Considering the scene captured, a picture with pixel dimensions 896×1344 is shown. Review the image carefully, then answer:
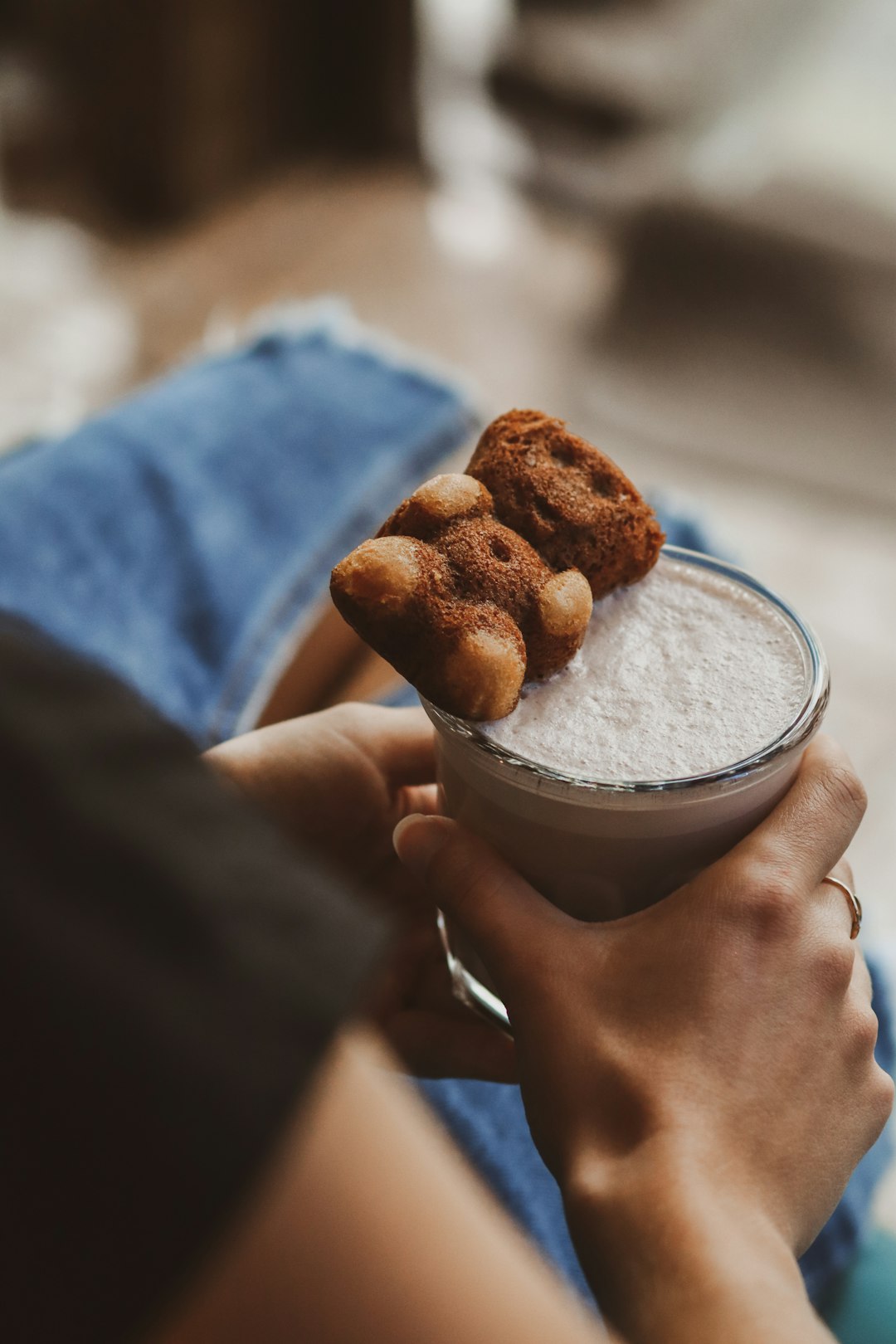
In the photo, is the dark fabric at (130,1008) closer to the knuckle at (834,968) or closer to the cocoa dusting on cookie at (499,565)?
the cocoa dusting on cookie at (499,565)

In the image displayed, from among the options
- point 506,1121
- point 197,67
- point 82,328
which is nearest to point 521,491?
point 506,1121

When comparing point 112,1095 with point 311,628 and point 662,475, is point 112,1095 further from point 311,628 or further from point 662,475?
point 662,475

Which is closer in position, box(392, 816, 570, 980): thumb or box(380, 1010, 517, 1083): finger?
box(392, 816, 570, 980): thumb

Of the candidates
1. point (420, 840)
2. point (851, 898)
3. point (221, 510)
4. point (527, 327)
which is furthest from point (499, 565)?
point (527, 327)

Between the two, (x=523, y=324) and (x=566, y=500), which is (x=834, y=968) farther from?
(x=523, y=324)

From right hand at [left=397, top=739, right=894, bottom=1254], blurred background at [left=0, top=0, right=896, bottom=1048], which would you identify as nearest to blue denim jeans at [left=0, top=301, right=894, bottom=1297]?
right hand at [left=397, top=739, right=894, bottom=1254]

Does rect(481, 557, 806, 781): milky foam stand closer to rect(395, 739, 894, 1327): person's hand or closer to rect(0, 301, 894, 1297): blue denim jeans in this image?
rect(395, 739, 894, 1327): person's hand

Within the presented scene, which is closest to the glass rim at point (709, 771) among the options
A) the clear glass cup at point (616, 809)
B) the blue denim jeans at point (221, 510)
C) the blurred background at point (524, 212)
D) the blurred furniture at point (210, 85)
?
the clear glass cup at point (616, 809)
